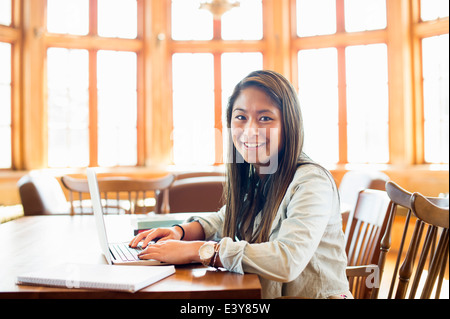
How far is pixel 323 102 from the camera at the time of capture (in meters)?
5.91

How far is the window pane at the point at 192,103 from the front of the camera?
6.19 metres

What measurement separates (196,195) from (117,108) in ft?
11.2

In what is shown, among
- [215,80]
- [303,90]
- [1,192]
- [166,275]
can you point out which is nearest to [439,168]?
[303,90]

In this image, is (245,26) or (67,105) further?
(245,26)

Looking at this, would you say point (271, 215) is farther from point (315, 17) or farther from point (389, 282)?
point (315, 17)

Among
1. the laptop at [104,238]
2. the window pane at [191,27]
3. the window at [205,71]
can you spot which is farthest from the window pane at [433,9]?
the laptop at [104,238]

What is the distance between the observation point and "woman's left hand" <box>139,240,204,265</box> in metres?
1.17

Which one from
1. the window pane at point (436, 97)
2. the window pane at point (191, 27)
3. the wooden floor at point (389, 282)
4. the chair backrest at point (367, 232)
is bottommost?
the wooden floor at point (389, 282)

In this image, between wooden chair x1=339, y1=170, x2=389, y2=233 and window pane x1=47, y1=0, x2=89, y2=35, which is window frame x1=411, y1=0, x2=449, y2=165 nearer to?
wooden chair x1=339, y1=170, x2=389, y2=233

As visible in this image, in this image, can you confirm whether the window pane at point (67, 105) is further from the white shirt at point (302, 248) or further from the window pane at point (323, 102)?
the white shirt at point (302, 248)

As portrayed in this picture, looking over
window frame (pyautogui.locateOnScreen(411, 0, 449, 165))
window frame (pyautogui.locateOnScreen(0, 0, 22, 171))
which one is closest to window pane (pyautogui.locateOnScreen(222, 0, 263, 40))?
window frame (pyautogui.locateOnScreen(411, 0, 449, 165))

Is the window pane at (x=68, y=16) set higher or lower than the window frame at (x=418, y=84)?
higher

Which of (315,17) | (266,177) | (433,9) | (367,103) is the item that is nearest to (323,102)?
(367,103)

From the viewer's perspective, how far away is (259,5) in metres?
6.19
